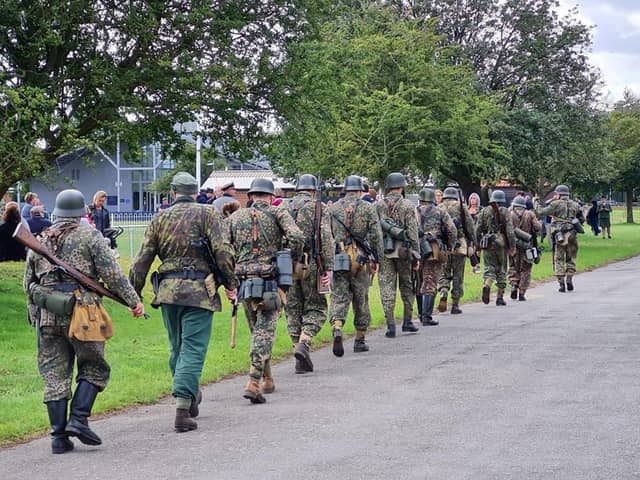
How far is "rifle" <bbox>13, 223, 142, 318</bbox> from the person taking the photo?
773 cm

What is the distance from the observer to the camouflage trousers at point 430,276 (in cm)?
1613

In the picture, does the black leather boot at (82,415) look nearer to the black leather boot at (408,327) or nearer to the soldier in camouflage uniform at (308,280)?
the soldier in camouflage uniform at (308,280)

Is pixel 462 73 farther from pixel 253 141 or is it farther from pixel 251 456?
pixel 251 456

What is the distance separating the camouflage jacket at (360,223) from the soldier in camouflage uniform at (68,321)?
536cm

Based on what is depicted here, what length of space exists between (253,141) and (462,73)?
539 inches

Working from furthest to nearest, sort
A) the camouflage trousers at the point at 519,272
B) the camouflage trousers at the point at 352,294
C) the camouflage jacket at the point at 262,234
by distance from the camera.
→ the camouflage trousers at the point at 519,272 → the camouflage trousers at the point at 352,294 → the camouflage jacket at the point at 262,234

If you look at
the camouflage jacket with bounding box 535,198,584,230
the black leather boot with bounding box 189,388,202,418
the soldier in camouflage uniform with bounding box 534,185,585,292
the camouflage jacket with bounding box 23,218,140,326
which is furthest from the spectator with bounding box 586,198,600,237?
the camouflage jacket with bounding box 23,218,140,326

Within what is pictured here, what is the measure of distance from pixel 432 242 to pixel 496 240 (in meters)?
2.93

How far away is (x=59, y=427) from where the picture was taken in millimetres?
7910

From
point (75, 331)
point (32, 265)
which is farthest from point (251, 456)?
point (32, 265)

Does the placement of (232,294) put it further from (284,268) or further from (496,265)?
(496,265)

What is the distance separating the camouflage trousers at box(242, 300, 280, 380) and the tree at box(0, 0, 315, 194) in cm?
1052

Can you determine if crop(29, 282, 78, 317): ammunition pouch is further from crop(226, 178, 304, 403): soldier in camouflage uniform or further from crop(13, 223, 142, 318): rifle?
crop(226, 178, 304, 403): soldier in camouflage uniform

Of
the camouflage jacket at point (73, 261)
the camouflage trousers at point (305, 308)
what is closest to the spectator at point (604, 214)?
the camouflage trousers at point (305, 308)
